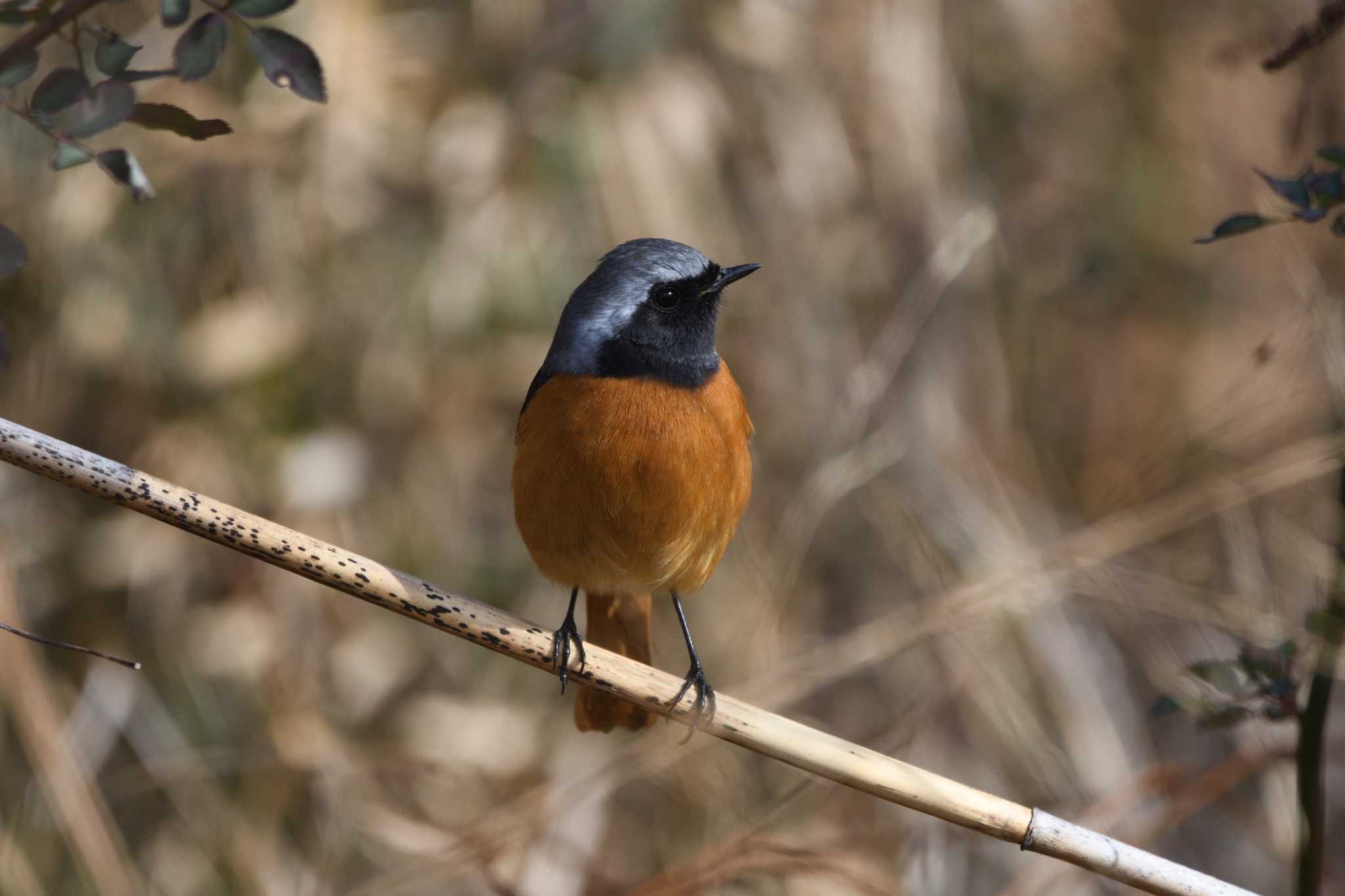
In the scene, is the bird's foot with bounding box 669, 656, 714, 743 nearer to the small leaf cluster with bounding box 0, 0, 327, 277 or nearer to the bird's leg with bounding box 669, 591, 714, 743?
the bird's leg with bounding box 669, 591, 714, 743

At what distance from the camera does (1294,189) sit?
2000 millimetres

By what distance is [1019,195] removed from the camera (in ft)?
16.3

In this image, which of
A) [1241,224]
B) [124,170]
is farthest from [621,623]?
[124,170]

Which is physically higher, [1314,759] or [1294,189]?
[1294,189]

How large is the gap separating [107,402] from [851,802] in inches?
110

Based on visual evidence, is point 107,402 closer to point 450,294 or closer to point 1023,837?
point 450,294

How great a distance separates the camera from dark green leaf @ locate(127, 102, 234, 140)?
5.31 feet

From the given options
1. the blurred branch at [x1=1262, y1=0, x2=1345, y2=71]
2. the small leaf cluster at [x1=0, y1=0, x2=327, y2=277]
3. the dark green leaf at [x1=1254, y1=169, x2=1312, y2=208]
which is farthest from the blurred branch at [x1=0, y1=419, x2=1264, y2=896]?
the blurred branch at [x1=1262, y1=0, x2=1345, y2=71]

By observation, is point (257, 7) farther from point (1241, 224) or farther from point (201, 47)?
point (1241, 224)

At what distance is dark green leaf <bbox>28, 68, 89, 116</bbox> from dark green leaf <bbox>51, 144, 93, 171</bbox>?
0.19 feet

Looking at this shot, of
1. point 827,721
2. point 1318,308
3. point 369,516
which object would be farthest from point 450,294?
point 1318,308

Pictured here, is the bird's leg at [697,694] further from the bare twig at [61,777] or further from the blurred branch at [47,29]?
the bare twig at [61,777]

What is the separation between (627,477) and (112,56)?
150cm

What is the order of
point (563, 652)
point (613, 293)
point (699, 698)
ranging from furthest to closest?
point (613, 293)
point (699, 698)
point (563, 652)
